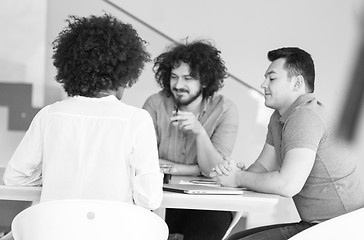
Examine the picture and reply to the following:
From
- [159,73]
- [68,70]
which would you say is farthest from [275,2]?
[68,70]

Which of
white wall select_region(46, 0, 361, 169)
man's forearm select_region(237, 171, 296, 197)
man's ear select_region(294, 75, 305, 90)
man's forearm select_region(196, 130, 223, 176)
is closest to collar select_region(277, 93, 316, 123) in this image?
man's ear select_region(294, 75, 305, 90)

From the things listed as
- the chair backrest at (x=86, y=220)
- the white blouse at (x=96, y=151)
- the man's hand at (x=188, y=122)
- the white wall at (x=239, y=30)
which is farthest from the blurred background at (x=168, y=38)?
the chair backrest at (x=86, y=220)

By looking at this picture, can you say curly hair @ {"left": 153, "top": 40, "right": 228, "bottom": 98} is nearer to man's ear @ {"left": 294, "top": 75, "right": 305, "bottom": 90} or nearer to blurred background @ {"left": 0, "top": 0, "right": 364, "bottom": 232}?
man's ear @ {"left": 294, "top": 75, "right": 305, "bottom": 90}

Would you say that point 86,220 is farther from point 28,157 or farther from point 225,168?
point 225,168

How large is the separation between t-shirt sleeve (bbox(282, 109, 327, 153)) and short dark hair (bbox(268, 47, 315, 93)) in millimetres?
221

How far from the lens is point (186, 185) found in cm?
174

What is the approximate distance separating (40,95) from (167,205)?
2.21 metres

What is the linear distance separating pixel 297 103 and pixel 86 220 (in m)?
0.79

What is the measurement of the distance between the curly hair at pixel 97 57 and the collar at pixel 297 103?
465 mm

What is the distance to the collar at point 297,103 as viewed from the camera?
1.71 meters

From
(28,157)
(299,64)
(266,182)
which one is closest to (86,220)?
(28,157)

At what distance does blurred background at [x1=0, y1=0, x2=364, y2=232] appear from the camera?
11.5 feet

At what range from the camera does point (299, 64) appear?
1854 millimetres

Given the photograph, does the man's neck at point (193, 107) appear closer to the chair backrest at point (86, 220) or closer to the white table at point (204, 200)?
the white table at point (204, 200)
